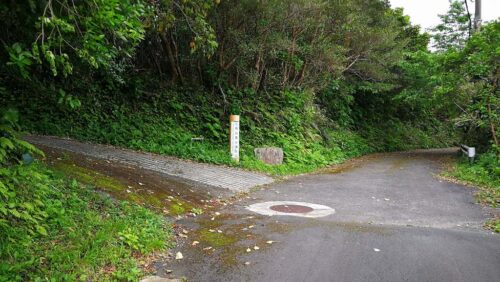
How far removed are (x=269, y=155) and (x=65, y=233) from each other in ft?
29.5

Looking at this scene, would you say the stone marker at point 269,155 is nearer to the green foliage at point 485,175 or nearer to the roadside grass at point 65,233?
the green foliage at point 485,175

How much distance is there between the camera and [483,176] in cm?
1146

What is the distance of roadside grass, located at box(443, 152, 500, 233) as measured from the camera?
28.8 feet

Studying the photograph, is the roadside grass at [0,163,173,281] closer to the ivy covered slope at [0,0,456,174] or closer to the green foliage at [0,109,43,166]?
the green foliage at [0,109,43,166]

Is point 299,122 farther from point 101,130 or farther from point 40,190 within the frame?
point 40,190

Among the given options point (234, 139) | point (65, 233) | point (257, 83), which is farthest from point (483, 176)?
point (65, 233)

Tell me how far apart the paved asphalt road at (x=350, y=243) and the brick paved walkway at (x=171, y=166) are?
122 cm

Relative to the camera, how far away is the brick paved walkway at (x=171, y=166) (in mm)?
9406

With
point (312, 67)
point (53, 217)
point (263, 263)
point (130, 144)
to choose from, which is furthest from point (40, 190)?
point (312, 67)

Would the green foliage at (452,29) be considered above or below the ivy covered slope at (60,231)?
above

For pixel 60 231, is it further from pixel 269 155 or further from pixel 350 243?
pixel 269 155

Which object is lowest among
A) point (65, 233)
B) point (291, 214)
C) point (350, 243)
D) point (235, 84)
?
point (291, 214)

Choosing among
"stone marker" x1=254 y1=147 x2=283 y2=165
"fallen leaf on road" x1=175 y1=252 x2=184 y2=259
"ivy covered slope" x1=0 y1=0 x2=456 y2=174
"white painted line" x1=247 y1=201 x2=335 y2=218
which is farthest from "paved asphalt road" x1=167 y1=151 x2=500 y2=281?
"ivy covered slope" x1=0 y1=0 x2=456 y2=174

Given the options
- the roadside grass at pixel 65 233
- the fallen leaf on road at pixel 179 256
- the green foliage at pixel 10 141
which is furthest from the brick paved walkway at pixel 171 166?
the green foliage at pixel 10 141
